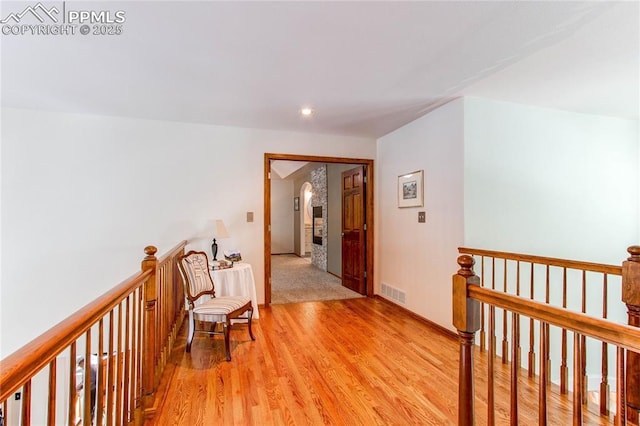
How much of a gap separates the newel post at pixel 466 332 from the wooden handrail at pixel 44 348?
4.84 ft

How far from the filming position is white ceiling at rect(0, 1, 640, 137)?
6.16 ft

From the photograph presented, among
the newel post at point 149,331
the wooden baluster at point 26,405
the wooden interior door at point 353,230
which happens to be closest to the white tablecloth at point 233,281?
the newel post at point 149,331

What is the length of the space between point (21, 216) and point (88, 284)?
1.06 metres

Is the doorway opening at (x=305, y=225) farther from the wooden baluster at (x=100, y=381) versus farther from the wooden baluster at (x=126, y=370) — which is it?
the wooden baluster at (x=100, y=381)

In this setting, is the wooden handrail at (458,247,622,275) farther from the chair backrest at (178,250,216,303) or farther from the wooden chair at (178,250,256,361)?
the chair backrest at (178,250,216,303)

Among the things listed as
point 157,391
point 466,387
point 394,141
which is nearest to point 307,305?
point 157,391

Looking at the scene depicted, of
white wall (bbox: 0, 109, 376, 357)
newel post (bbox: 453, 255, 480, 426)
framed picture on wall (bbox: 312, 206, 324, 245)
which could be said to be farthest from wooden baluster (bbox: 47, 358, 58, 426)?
framed picture on wall (bbox: 312, 206, 324, 245)

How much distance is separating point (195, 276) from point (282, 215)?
23.9ft

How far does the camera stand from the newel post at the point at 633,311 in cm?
179

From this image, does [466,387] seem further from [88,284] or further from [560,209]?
[88,284]

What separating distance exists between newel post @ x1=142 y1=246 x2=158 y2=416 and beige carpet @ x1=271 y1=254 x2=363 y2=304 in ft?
8.22

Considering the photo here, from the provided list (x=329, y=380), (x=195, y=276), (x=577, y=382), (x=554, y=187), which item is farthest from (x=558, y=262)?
(x=195, y=276)

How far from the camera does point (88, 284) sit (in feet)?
12.1

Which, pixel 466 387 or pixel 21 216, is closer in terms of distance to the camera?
pixel 466 387
